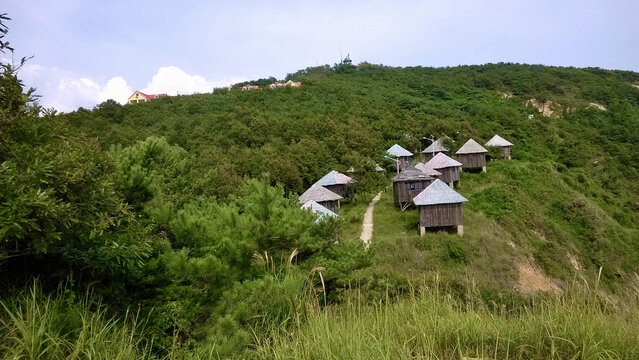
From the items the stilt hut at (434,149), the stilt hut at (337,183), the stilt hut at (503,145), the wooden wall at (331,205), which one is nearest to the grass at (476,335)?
the wooden wall at (331,205)

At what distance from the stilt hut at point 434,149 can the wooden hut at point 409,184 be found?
10390 mm

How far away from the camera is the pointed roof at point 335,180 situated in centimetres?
2256

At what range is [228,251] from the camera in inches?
257

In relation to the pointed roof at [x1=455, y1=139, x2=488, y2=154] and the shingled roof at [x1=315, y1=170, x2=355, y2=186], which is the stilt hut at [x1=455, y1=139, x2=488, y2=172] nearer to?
the pointed roof at [x1=455, y1=139, x2=488, y2=154]

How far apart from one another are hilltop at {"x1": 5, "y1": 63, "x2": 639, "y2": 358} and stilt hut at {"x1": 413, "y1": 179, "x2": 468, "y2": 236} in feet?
2.70

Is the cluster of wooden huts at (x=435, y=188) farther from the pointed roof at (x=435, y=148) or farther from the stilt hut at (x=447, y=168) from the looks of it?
the pointed roof at (x=435, y=148)

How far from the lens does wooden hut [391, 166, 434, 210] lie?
829 inches

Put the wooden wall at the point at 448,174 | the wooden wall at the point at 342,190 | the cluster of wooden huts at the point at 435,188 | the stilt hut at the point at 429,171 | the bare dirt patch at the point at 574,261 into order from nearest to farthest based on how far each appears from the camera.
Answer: the cluster of wooden huts at the point at 435,188 < the bare dirt patch at the point at 574,261 < the wooden wall at the point at 342,190 < the stilt hut at the point at 429,171 < the wooden wall at the point at 448,174

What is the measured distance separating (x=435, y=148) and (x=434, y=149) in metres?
0.20

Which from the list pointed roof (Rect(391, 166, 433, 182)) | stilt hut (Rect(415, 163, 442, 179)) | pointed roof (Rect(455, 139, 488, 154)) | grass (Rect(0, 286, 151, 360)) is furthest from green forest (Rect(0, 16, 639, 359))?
stilt hut (Rect(415, 163, 442, 179))

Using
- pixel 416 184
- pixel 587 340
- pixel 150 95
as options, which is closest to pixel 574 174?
pixel 416 184

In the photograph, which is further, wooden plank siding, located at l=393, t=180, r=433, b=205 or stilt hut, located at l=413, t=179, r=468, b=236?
wooden plank siding, located at l=393, t=180, r=433, b=205

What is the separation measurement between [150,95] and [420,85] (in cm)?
3501

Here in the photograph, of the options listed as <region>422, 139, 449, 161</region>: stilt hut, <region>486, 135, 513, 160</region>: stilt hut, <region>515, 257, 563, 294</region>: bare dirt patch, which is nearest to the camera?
<region>515, 257, 563, 294</region>: bare dirt patch
